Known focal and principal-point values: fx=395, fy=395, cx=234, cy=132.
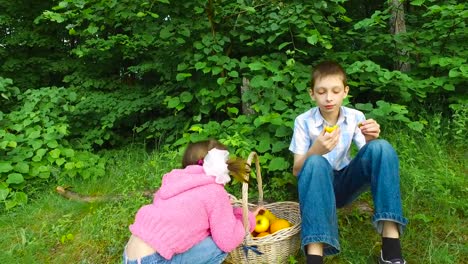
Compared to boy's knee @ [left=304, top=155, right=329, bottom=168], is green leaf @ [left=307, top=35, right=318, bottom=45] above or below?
above

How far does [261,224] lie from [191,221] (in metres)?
0.65

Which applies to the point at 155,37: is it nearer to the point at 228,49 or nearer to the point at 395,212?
the point at 228,49

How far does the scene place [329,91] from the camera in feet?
7.30

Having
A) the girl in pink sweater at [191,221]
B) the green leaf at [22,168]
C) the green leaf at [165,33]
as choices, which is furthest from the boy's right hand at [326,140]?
the green leaf at [22,168]

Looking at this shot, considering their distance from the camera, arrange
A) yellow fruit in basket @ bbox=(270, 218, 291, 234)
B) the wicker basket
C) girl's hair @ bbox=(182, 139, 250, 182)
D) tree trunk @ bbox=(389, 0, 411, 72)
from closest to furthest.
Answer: girl's hair @ bbox=(182, 139, 250, 182)
the wicker basket
yellow fruit in basket @ bbox=(270, 218, 291, 234)
tree trunk @ bbox=(389, 0, 411, 72)

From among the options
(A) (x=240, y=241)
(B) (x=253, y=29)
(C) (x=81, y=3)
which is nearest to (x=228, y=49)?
(B) (x=253, y=29)

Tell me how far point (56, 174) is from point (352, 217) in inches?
99.4

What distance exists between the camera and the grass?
2.38 meters

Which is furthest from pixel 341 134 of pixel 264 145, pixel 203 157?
pixel 203 157

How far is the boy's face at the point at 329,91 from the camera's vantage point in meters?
2.22

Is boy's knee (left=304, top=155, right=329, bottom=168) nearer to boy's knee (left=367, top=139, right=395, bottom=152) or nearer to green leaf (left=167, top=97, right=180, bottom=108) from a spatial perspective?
boy's knee (left=367, top=139, right=395, bottom=152)

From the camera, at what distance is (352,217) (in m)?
2.68

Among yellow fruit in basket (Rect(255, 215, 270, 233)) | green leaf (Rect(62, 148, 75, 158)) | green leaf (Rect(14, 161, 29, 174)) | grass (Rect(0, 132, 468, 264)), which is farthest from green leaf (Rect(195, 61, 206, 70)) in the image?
green leaf (Rect(14, 161, 29, 174))

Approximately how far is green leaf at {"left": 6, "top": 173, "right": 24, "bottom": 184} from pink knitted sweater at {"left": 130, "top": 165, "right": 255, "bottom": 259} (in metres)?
1.86
